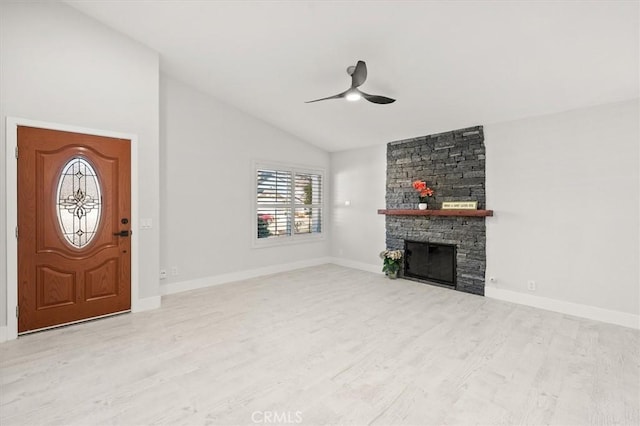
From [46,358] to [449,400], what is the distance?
11.0ft

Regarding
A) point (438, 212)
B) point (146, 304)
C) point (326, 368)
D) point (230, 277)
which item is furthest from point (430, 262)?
point (146, 304)

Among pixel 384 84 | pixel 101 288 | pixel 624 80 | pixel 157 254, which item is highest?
pixel 384 84

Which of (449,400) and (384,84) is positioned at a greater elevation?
(384,84)

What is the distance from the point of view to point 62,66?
3.33 metres

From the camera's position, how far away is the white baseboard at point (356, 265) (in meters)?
6.13

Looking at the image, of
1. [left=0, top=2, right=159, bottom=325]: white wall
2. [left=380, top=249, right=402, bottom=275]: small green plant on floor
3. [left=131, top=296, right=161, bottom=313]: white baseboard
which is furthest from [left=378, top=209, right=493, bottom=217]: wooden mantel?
[left=131, top=296, right=161, bottom=313]: white baseboard

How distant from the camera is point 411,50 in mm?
3232

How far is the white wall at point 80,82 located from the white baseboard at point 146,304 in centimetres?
8

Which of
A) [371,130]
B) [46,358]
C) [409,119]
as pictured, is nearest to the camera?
[46,358]

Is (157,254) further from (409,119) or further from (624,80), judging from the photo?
(624,80)

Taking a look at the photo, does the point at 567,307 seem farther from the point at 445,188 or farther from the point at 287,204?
the point at 287,204

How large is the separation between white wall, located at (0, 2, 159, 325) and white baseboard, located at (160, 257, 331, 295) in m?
0.68

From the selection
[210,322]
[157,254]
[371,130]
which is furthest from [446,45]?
[157,254]

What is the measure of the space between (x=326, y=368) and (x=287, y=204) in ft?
13.5
